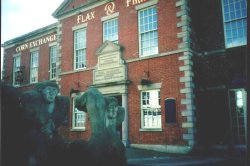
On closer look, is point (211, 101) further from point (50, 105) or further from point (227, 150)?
point (50, 105)

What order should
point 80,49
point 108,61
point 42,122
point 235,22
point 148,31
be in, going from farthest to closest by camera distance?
point 80,49
point 108,61
point 148,31
point 235,22
point 42,122

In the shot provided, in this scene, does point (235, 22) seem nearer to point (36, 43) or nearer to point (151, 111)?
point (151, 111)

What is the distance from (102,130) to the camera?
5.76 m

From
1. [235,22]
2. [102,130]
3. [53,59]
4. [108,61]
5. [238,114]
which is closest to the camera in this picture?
[102,130]

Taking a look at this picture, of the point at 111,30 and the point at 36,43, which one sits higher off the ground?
the point at 36,43

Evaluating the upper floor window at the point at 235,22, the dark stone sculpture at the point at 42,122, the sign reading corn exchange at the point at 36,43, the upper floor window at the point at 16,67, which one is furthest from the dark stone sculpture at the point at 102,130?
the upper floor window at the point at 16,67

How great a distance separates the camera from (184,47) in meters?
12.5

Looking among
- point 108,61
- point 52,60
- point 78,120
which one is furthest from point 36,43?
point 108,61

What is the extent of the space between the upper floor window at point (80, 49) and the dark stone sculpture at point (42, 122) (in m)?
11.2

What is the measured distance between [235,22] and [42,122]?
35.1 ft

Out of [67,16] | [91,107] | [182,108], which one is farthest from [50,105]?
[67,16]

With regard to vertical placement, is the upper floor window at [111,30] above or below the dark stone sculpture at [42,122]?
above

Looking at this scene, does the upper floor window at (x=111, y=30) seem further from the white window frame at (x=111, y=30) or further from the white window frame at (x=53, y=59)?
the white window frame at (x=53, y=59)

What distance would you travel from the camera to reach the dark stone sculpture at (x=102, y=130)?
18.3 ft
